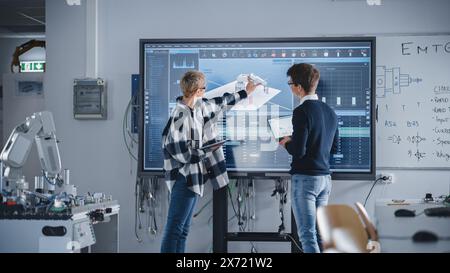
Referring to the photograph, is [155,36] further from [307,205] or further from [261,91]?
[307,205]

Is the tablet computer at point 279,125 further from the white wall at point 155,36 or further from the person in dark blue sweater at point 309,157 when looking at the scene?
the person in dark blue sweater at point 309,157

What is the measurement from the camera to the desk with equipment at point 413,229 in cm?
180

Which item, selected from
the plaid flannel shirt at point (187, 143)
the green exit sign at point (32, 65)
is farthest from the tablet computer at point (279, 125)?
the green exit sign at point (32, 65)

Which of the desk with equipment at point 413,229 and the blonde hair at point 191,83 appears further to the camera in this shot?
the blonde hair at point 191,83

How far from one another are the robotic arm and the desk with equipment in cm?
176

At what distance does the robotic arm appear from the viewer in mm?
2912

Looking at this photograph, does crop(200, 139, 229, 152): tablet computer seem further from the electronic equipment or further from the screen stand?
the electronic equipment

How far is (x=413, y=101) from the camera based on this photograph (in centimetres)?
437

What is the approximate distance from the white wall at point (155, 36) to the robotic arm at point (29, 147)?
5.04ft

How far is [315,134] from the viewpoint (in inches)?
126

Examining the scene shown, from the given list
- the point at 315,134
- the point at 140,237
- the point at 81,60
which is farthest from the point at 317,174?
the point at 81,60

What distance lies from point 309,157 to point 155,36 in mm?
1972

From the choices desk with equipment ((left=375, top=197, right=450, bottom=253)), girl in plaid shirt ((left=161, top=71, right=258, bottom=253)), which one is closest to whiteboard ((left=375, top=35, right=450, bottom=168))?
girl in plaid shirt ((left=161, top=71, right=258, bottom=253))
